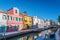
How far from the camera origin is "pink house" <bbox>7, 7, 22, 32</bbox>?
29.3 meters

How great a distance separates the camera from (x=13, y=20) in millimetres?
31328

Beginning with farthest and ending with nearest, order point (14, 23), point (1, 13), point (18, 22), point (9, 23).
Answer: point (18, 22), point (14, 23), point (9, 23), point (1, 13)

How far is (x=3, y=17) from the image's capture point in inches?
1059

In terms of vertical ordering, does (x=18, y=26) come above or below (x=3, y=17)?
below

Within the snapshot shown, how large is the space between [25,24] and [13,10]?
26.3 ft

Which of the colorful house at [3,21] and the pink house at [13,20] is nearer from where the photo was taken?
the colorful house at [3,21]

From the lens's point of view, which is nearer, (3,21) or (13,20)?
(3,21)

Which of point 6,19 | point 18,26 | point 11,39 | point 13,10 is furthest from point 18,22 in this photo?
point 11,39

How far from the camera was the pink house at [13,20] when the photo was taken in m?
29.3

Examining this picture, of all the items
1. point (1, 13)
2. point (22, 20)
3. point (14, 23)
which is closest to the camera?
point (1, 13)

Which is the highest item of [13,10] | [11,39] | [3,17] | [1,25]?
[13,10]

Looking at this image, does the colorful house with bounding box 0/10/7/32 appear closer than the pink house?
Yes

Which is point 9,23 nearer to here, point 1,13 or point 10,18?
point 10,18

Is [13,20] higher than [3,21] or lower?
higher
